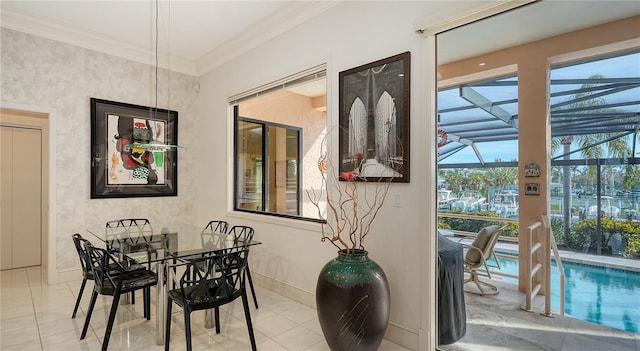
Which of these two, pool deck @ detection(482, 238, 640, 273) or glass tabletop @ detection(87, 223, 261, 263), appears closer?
pool deck @ detection(482, 238, 640, 273)

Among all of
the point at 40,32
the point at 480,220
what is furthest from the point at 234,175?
the point at 480,220

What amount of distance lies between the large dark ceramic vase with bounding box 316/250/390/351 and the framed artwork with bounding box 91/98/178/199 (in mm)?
3020

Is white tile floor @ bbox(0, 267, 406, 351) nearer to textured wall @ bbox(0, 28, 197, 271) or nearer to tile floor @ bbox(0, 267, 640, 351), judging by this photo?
tile floor @ bbox(0, 267, 640, 351)

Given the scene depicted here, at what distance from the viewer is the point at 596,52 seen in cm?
204

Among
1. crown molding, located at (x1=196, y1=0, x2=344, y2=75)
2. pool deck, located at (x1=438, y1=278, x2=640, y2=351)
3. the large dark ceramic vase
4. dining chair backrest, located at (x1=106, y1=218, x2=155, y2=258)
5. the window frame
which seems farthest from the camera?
the window frame

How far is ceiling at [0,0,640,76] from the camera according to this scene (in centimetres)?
214

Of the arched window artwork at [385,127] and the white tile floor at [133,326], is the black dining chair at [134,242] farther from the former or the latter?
the arched window artwork at [385,127]

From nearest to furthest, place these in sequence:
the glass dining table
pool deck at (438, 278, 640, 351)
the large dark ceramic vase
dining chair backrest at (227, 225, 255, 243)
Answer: pool deck at (438, 278, 640, 351) < the large dark ceramic vase < the glass dining table < dining chair backrest at (227, 225, 255, 243)

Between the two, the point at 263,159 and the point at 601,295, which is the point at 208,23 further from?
the point at 601,295

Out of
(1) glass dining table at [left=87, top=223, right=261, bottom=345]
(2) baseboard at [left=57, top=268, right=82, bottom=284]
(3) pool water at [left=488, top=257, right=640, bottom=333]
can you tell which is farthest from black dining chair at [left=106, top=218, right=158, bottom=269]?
(3) pool water at [left=488, top=257, right=640, bottom=333]

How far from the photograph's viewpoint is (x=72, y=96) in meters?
4.03

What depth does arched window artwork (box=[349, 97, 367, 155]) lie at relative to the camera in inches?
109

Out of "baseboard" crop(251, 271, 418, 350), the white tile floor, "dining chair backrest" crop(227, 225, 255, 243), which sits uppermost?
"dining chair backrest" crop(227, 225, 255, 243)

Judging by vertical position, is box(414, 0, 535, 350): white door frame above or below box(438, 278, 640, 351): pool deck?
above
